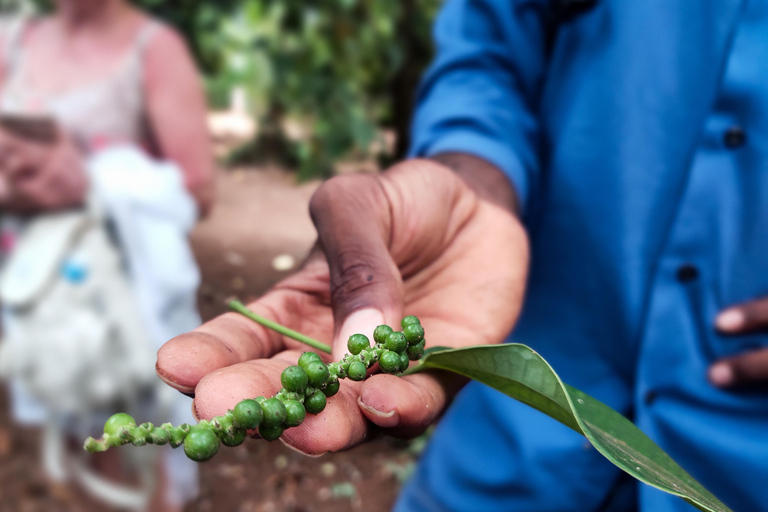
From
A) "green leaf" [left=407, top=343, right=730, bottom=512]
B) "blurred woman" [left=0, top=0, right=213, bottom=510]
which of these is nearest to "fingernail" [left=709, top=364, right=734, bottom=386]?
"green leaf" [left=407, top=343, right=730, bottom=512]

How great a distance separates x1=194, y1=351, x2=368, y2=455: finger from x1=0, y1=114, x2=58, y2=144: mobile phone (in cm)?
88

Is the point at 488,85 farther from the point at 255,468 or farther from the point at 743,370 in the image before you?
the point at 255,468

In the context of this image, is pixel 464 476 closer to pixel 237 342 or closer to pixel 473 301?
pixel 473 301

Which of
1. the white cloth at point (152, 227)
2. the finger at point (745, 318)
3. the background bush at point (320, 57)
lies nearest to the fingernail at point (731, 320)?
the finger at point (745, 318)

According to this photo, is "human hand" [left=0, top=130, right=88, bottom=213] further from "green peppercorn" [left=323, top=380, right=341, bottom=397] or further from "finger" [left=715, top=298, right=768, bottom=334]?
"finger" [left=715, top=298, right=768, bottom=334]

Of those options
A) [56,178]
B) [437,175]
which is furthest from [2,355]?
[437,175]

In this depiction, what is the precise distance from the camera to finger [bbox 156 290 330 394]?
0.45m

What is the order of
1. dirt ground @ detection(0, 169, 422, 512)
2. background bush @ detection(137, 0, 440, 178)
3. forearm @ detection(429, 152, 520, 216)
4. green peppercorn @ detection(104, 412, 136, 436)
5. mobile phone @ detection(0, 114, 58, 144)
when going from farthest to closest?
background bush @ detection(137, 0, 440, 178) < dirt ground @ detection(0, 169, 422, 512) < mobile phone @ detection(0, 114, 58, 144) < forearm @ detection(429, 152, 520, 216) < green peppercorn @ detection(104, 412, 136, 436)

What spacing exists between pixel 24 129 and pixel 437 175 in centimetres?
81

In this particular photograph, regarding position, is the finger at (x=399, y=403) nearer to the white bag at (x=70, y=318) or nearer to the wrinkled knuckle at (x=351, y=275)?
the wrinkled knuckle at (x=351, y=275)

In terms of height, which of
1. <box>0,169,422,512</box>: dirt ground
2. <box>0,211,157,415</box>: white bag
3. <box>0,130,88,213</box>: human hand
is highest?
<box>0,130,88,213</box>: human hand

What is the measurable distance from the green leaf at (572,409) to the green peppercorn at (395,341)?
1.3 inches

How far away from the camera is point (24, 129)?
109 centimetres

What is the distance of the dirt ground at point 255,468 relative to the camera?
1.74m
